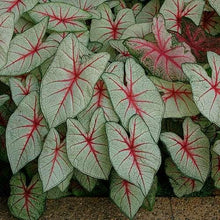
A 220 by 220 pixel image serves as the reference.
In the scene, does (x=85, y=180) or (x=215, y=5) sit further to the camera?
(x=215, y=5)

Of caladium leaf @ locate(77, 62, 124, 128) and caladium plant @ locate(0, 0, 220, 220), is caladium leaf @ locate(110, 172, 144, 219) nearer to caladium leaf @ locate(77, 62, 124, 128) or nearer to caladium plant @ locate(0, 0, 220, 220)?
caladium plant @ locate(0, 0, 220, 220)

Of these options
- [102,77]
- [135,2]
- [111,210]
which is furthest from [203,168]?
[135,2]

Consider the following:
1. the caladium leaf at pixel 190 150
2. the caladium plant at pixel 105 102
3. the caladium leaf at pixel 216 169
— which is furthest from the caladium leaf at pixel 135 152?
the caladium leaf at pixel 216 169

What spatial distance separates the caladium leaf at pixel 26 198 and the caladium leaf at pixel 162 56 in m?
0.65

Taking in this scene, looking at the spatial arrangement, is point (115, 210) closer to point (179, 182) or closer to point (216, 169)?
point (179, 182)

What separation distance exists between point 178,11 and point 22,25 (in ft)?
2.27

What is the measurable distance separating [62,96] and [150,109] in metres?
0.33

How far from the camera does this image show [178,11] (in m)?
2.12

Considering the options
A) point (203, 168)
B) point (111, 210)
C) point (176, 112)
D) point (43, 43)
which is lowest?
point (111, 210)

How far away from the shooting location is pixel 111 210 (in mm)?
1959

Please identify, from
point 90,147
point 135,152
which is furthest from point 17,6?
point 135,152

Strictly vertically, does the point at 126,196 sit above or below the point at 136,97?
below

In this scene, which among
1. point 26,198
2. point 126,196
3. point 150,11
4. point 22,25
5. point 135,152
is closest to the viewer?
point 135,152

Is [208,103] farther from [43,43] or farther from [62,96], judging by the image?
[43,43]
